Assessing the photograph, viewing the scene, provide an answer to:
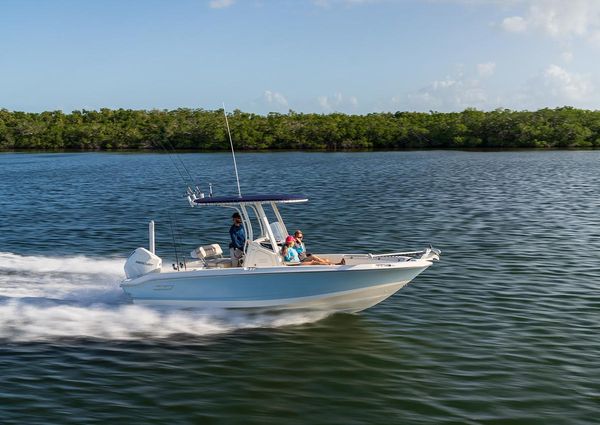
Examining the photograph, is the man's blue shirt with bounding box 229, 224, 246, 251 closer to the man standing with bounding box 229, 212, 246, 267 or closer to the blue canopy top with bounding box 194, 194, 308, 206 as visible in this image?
the man standing with bounding box 229, 212, 246, 267

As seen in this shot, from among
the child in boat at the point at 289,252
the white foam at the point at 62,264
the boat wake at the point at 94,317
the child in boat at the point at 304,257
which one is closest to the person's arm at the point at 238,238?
Answer: the child in boat at the point at 289,252

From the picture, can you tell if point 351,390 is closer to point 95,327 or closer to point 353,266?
point 353,266

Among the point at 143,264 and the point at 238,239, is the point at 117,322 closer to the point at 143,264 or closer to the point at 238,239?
the point at 143,264

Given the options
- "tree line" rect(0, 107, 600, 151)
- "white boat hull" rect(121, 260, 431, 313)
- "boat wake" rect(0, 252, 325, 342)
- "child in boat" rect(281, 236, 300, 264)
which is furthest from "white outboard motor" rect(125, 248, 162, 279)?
"tree line" rect(0, 107, 600, 151)

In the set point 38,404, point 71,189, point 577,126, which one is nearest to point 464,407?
point 38,404

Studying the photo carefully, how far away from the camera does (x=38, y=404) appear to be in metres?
10.2

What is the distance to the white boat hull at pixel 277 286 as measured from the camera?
45.4 ft

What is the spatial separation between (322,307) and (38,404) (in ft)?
20.2

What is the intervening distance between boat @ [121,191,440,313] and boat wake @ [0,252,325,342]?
0.28m

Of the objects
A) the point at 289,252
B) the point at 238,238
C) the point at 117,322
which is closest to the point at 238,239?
the point at 238,238

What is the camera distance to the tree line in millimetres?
112812

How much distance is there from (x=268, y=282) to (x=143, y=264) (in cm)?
280

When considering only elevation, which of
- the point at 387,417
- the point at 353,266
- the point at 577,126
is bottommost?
the point at 387,417

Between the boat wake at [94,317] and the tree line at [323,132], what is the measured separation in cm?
9138
